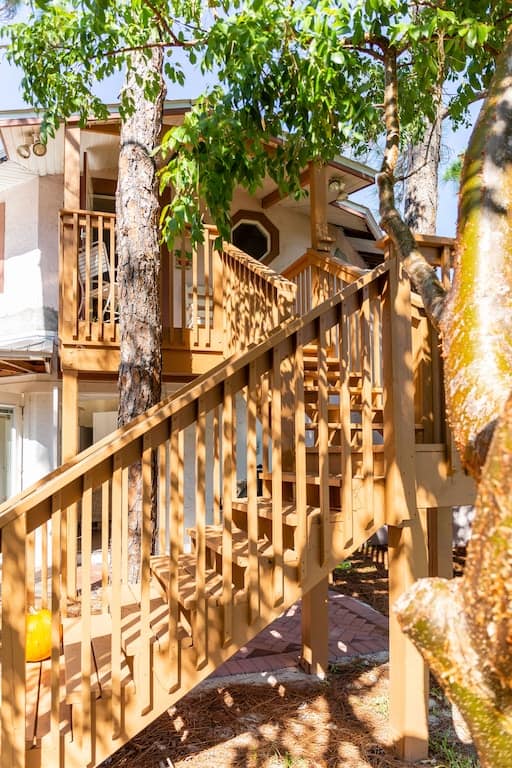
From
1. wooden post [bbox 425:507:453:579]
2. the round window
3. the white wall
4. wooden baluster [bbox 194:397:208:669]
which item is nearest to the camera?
wooden baluster [bbox 194:397:208:669]

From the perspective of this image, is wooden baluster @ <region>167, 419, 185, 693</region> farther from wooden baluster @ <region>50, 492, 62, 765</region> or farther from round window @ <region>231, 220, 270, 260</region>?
round window @ <region>231, 220, 270, 260</region>

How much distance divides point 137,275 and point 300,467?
3.35 m

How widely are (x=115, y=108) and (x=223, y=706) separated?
6.92 meters

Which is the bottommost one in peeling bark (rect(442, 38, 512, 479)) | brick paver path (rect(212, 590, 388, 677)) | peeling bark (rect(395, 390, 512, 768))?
brick paver path (rect(212, 590, 388, 677))

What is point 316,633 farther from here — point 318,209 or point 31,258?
point 31,258

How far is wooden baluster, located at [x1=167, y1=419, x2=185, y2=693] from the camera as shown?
2561 millimetres

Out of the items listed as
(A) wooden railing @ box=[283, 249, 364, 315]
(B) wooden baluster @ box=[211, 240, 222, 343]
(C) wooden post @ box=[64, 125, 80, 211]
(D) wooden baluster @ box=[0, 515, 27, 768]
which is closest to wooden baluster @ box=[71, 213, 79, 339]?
(C) wooden post @ box=[64, 125, 80, 211]

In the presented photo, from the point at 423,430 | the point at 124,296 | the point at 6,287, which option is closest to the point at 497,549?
the point at 423,430

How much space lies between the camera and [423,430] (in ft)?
12.1

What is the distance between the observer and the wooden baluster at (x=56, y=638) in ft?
7.42

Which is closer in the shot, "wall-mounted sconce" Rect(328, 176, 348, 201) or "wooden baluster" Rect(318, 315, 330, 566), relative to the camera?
"wooden baluster" Rect(318, 315, 330, 566)

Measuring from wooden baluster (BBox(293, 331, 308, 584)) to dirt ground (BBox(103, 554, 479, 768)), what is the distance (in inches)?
43.8

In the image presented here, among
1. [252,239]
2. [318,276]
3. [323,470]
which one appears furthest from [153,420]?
[252,239]

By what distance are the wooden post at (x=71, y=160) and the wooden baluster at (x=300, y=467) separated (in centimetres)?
494
